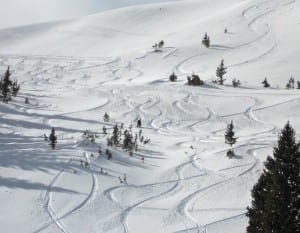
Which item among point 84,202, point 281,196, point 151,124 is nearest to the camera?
point 281,196

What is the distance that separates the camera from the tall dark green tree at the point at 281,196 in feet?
34.9

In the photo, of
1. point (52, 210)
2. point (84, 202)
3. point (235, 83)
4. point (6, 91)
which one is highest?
point (235, 83)

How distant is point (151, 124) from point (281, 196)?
14392 mm

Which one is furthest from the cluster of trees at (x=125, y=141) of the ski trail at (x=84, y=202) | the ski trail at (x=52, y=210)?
the ski trail at (x=52, y=210)

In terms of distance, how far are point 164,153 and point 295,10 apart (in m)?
43.2

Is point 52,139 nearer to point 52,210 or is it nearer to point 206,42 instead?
point 52,210

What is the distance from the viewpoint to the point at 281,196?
425 inches

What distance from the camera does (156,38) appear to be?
5766cm

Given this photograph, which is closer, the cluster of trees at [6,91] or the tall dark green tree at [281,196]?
the tall dark green tree at [281,196]

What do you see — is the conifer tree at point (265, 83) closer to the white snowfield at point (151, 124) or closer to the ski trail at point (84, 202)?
the white snowfield at point (151, 124)

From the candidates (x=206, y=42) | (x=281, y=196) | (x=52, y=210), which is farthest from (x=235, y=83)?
(x=281, y=196)

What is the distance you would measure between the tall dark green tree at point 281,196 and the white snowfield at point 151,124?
2455 millimetres

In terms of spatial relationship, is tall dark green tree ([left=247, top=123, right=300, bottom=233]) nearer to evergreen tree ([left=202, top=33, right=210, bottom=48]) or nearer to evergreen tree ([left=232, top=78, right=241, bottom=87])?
evergreen tree ([left=232, top=78, right=241, bottom=87])

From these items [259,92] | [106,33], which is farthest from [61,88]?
[106,33]
